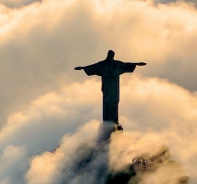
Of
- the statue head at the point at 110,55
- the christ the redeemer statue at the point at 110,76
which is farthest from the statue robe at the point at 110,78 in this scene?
the statue head at the point at 110,55

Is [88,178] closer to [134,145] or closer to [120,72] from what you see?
[134,145]

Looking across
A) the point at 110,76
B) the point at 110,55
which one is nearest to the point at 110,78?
the point at 110,76

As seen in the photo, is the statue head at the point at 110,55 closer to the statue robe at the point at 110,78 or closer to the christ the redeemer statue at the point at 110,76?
the christ the redeemer statue at the point at 110,76

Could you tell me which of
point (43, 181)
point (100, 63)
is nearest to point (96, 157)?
Result: point (43, 181)

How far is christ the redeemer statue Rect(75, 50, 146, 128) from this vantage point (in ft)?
131

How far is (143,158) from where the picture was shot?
38188 millimetres

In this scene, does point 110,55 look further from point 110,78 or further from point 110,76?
point 110,78

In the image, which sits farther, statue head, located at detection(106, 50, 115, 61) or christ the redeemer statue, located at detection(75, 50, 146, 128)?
christ the redeemer statue, located at detection(75, 50, 146, 128)

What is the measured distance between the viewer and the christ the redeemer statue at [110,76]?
131 ft

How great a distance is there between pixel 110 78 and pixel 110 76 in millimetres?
181

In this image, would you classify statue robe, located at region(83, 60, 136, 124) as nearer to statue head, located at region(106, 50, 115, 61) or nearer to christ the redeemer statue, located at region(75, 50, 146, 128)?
christ the redeemer statue, located at region(75, 50, 146, 128)

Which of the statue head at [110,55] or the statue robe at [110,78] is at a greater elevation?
the statue head at [110,55]

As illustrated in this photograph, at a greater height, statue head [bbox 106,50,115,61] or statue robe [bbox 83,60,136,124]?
statue head [bbox 106,50,115,61]

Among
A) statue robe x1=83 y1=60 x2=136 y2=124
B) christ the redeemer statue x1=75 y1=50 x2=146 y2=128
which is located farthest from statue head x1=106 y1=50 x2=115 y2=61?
statue robe x1=83 y1=60 x2=136 y2=124
